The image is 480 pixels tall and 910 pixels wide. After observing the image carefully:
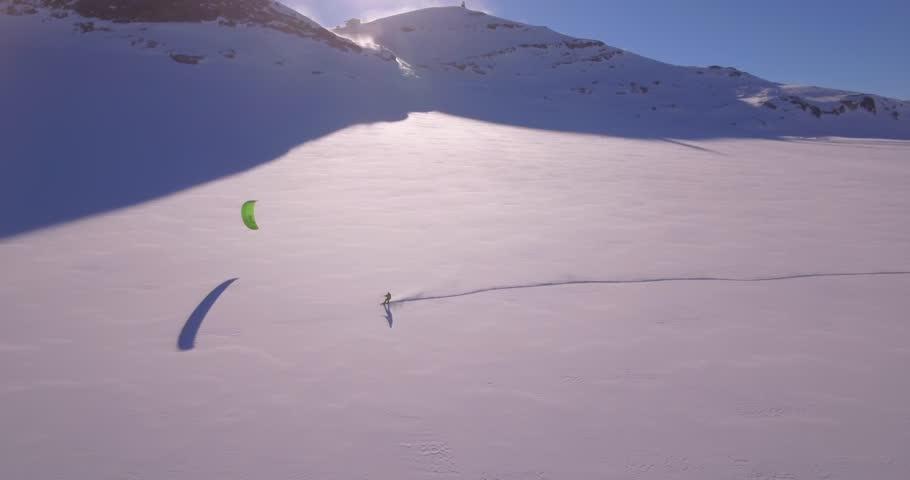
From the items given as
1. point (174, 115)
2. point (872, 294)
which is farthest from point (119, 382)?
point (174, 115)

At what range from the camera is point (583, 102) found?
2397 centimetres

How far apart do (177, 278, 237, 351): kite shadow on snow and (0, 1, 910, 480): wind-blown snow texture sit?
0.06ft

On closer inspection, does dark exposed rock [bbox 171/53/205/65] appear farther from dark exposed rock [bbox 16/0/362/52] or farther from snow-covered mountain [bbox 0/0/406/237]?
dark exposed rock [bbox 16/0/362/52]

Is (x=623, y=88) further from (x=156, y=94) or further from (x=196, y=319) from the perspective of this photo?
(x=196, y=319)

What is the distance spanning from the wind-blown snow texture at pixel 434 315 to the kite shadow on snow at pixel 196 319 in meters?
0.02

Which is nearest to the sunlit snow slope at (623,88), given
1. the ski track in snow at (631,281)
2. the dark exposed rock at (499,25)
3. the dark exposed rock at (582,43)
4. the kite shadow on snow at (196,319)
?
the dark exposed rock at (582,43)

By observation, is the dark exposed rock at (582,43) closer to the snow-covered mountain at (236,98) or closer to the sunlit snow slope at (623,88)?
the sunlit snow slope at (623,88)

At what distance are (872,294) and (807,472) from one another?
264cm

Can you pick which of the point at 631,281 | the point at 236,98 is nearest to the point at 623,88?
the point at 236,98

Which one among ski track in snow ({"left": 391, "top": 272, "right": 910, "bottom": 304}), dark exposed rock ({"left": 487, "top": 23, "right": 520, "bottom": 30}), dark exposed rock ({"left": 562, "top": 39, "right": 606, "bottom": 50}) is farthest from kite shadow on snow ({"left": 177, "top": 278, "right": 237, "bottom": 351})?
dark exposed rock ({"left": 487, "top": 23, "right": 520, "bottom": 30})

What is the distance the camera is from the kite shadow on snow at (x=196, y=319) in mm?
3141

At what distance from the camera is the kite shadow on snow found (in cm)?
314

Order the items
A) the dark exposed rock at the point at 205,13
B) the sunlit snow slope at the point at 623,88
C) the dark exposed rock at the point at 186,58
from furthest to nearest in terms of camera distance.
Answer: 1. the sunlit snow slope at the point at 623,88
2. the dark exposed rock at the point at 205,13
3. the dark exposed rock at the point at 186,58

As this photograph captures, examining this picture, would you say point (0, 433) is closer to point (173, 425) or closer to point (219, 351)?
point (173, 425)
